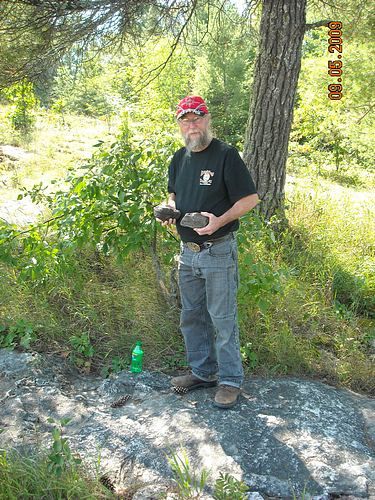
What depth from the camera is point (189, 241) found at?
10.4 feet

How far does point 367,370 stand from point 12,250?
2.97m

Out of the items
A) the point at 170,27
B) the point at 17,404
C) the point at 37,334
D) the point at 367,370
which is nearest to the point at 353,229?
the point at 367,370

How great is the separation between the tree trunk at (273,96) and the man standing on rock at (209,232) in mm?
2569

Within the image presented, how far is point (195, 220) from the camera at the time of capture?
294cm

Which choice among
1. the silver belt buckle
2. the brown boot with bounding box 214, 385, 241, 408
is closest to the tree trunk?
the silver belt buckle

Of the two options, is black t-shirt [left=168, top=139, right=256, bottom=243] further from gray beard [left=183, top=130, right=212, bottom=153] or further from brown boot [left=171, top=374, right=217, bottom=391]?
brown boot [left=171, top=374, right=217, bottom=391]

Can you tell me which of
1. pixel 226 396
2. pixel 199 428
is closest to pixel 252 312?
pixel 226 396

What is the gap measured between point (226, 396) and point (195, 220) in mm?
1185

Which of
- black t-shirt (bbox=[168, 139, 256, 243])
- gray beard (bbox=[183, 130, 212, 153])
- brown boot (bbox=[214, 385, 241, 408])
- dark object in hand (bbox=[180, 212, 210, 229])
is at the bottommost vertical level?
brown boot (bbox=[214, 385, 241, 408])

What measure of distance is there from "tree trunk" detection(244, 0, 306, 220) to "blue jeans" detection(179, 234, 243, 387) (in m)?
2.55

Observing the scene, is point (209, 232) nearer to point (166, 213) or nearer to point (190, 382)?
point (166, 213)

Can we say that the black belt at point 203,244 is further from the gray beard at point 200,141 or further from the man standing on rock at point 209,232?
the gray beard at point 200,141

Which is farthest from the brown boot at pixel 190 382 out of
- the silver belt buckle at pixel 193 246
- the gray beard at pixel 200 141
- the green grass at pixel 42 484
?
the gray beard at pixel 200 141

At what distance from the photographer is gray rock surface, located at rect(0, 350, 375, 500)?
2.61 meters
